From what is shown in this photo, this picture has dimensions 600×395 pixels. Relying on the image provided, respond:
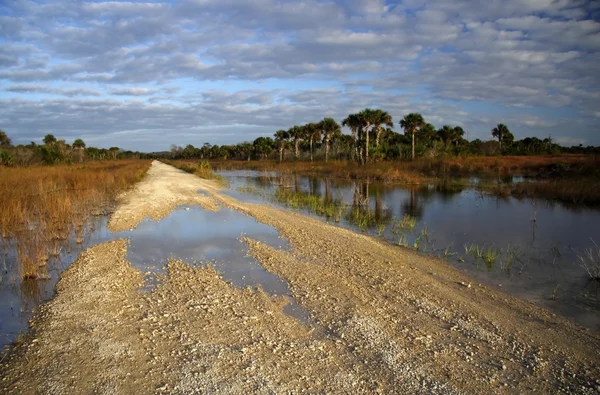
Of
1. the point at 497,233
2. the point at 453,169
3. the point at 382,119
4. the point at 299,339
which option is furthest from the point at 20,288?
the point at 382,119

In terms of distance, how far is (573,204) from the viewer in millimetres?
22219

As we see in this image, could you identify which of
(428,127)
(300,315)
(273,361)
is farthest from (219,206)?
(428,127)

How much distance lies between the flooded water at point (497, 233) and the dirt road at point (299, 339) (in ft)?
4.76

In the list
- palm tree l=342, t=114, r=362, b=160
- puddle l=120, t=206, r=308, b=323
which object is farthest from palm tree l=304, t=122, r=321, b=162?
puddle l=120, t=206, r=308, b=323

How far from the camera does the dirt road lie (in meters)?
4.66

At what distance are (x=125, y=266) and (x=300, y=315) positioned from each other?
5.05 metres

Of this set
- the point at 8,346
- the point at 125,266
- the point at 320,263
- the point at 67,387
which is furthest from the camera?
the point at 320,263

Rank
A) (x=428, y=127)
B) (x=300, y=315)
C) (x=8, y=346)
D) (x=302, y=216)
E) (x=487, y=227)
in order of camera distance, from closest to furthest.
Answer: (x=8, y=346) < (x=300, y=315) < (x=487, y=227) < (x=302, y=216) < (x=428, y=127)

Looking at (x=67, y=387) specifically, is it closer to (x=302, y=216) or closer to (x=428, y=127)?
(x=302, y=216)

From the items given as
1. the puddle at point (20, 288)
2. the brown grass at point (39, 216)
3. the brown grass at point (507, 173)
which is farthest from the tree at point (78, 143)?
the puddle at point (20, 288)

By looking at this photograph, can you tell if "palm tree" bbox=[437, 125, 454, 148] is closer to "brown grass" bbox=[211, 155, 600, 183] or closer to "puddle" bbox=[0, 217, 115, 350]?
"brown grass" bbox=[211, 155, 600, 183]

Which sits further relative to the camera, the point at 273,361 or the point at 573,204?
the point at 573,204

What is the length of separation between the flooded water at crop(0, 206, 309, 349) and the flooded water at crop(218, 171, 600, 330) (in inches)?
185

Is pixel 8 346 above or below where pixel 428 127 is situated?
below
